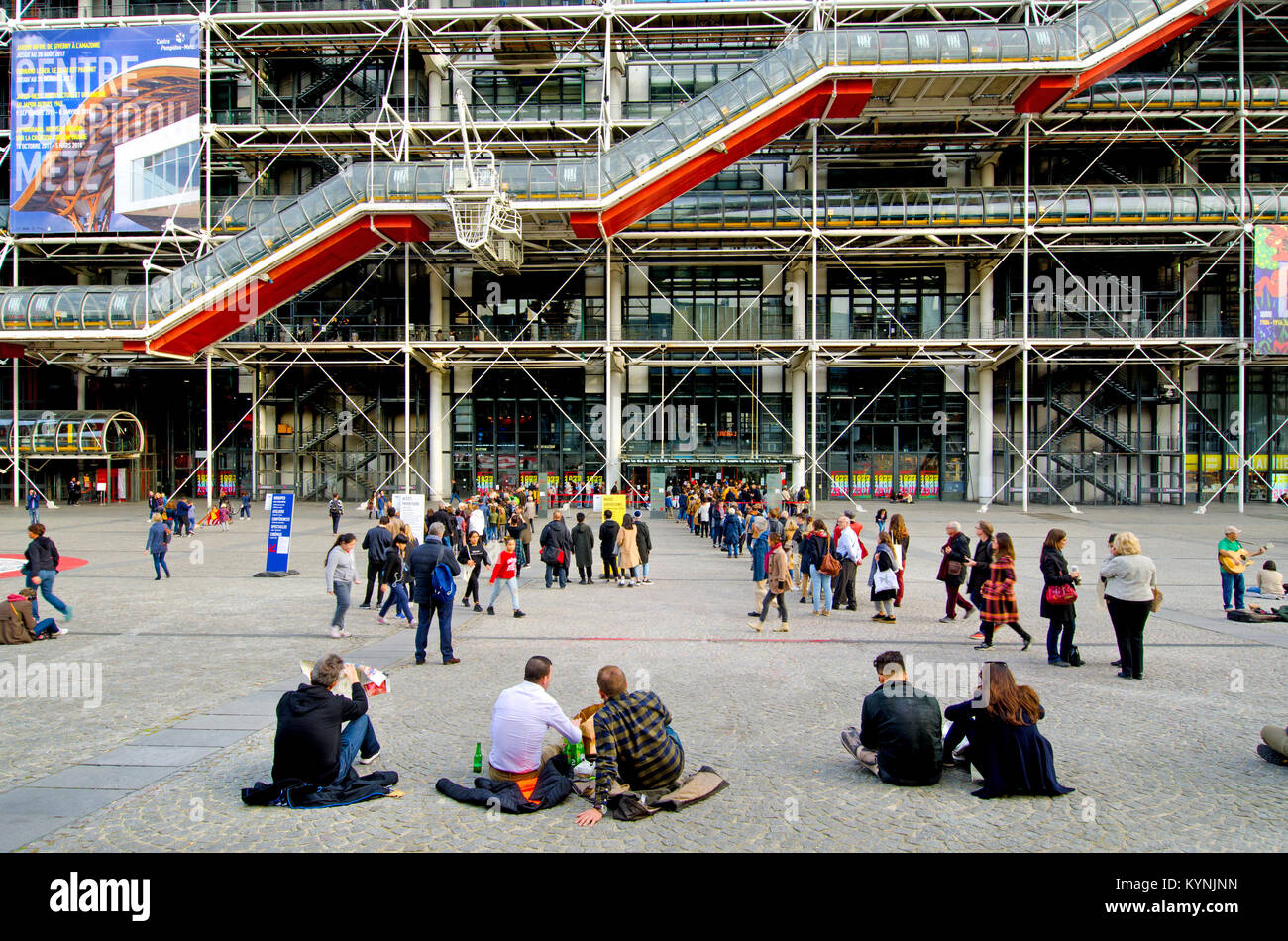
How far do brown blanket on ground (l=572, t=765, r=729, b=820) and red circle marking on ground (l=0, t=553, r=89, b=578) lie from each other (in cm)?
1492

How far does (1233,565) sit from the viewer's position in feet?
38.2

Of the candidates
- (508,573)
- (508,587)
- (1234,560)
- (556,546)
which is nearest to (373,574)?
(508,587)

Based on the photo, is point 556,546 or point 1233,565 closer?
point 1233,565

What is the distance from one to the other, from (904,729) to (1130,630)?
429cm

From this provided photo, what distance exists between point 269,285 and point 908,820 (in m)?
27.8

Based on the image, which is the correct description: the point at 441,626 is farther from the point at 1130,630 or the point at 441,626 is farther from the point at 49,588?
the point at 1130,630

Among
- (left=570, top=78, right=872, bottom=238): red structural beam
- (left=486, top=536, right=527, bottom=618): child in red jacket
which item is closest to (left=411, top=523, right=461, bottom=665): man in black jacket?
(left=486, top=536, right=527, bottom=618): child in red jacket

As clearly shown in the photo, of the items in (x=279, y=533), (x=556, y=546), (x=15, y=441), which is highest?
(x=15, y=441)

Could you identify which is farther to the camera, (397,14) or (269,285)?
(397,14)

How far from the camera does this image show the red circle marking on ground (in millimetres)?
15538

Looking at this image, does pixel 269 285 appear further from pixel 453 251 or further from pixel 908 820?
pixel 908 820

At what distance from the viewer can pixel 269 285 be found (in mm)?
27703
